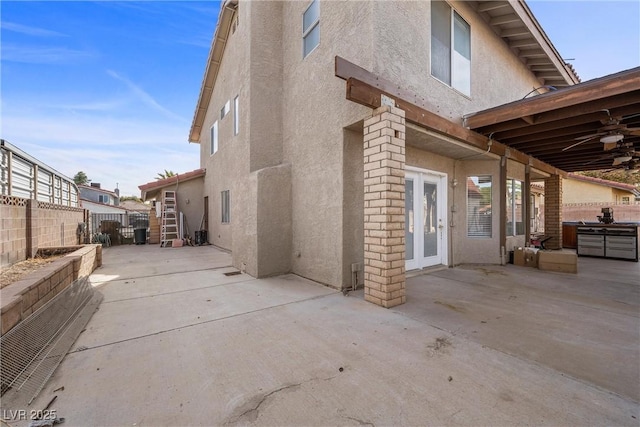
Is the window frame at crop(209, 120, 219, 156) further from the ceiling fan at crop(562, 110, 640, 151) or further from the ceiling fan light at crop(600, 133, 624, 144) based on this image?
the ceiling fan light at crop(600, 133, 624, 144)

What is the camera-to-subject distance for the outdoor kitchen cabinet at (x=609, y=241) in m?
7.72

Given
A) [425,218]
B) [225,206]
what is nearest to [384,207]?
[425,218]

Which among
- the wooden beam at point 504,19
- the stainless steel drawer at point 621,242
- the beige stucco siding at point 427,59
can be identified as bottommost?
the stainless steel drawer at point 621,242

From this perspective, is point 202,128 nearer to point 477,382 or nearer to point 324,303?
point 324,303

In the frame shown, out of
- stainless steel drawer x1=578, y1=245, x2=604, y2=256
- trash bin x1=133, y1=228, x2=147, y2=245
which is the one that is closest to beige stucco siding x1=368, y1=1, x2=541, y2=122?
stainless steel drawer x1=578, y1=245, x2=604, y2=256

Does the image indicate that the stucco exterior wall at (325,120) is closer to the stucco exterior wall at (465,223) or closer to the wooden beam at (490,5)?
the stucco exterior wall at (465,223)

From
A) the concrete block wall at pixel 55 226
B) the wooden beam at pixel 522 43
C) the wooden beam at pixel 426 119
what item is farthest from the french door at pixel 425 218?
the concrete block wall at pixel 55 226

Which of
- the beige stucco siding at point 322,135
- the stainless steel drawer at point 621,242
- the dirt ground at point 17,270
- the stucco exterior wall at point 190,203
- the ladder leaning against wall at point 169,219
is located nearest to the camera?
the dirt ground at point 17,270

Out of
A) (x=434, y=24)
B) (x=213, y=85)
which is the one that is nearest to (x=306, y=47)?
(x=434, y=24)

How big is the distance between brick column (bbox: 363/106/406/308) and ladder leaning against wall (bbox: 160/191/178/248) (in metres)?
10.9

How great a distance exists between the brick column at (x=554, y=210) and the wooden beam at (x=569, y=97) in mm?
7431

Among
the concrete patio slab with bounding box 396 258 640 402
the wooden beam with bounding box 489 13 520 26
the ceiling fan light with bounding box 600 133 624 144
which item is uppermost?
the wooden beam with bounding box 489 13 520 26

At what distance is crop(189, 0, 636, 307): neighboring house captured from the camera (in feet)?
13.0

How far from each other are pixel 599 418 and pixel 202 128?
1686cm
